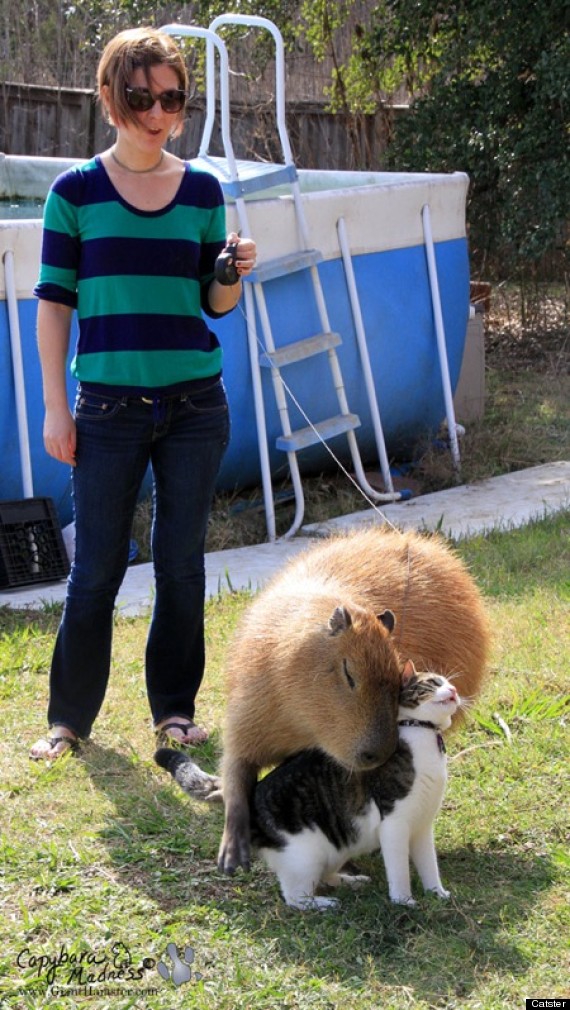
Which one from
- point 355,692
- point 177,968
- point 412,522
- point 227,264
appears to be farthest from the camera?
point 412,522

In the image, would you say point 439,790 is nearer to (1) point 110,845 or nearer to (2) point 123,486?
(1) point 110,845

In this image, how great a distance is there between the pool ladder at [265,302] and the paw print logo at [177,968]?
3687mm

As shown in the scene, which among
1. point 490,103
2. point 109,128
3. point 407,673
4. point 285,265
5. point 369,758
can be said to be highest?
point 109,128

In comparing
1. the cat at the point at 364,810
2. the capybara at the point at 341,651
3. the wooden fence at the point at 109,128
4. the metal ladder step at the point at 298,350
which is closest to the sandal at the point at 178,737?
the capybara at the point at 341,651

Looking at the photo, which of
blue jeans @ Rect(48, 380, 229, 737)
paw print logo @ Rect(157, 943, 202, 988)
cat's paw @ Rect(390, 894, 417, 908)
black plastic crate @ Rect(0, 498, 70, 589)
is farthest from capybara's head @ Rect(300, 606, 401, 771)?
black plastic crate @ Rect(0, 498, 70, 589)

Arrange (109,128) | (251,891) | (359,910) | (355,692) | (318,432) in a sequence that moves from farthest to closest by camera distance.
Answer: (109,128), (318,432), (251,891), (359,910), (355,692)

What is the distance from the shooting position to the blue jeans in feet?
11.7

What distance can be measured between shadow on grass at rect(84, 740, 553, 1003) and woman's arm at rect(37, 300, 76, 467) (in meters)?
1.00

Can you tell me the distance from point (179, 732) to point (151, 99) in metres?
1.80

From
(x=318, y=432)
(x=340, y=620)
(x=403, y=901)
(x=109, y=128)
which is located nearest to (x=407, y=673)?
(x=340, y=620)

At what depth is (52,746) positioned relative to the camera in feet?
12.5

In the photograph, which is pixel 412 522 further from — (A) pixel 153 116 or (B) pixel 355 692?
(B) pixel 355 692

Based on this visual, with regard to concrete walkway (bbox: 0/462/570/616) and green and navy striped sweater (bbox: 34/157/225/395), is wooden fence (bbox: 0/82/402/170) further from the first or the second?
green and navy striped sweater (bbox: 34/157/225/395)

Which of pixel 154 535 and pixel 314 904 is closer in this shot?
pixel 314 904
